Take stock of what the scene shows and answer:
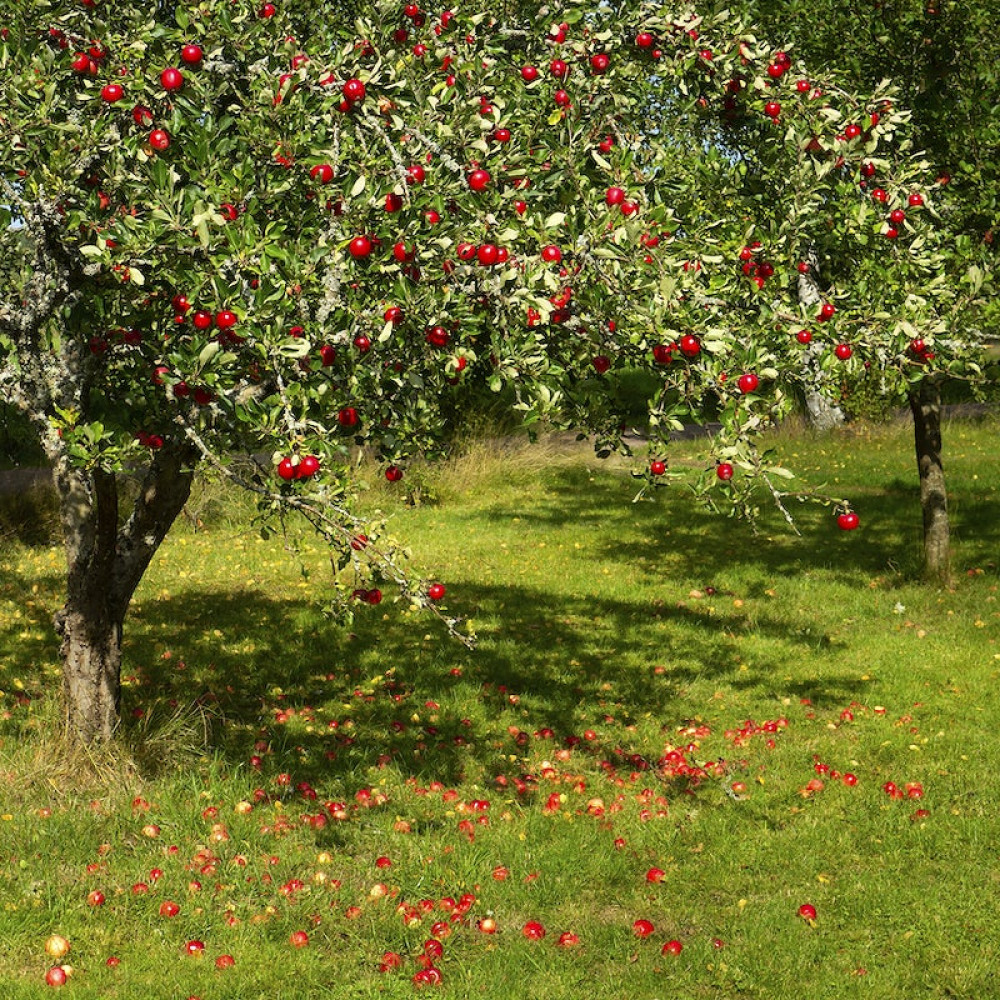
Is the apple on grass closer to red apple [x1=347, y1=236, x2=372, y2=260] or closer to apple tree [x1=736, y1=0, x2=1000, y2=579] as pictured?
red apple [x1=347, y1=236, x2=372, y2=260]

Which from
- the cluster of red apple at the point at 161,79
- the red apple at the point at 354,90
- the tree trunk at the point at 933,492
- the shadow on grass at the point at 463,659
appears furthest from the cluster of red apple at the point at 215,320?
the tree trunk at the point at 933,492

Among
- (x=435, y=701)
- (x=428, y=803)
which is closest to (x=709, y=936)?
(x=428, y=803)

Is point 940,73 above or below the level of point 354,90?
above

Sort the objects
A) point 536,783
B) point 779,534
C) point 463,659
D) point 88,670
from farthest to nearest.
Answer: point 779,534 < point 463,659 < point 536,783 < point 88,670

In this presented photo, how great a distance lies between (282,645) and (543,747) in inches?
Answer: 123

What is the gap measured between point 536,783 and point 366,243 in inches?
165

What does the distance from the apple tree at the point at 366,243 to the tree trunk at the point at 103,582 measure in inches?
1.6

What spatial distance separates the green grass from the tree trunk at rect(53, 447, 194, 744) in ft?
1.02

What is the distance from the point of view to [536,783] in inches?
320

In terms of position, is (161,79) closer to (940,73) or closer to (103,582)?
(103,582)

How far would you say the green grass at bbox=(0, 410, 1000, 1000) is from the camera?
240 inches

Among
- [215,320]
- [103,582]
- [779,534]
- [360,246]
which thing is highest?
[360,246]

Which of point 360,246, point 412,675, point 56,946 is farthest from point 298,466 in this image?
point 412,675

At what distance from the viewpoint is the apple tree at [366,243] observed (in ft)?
18.5
